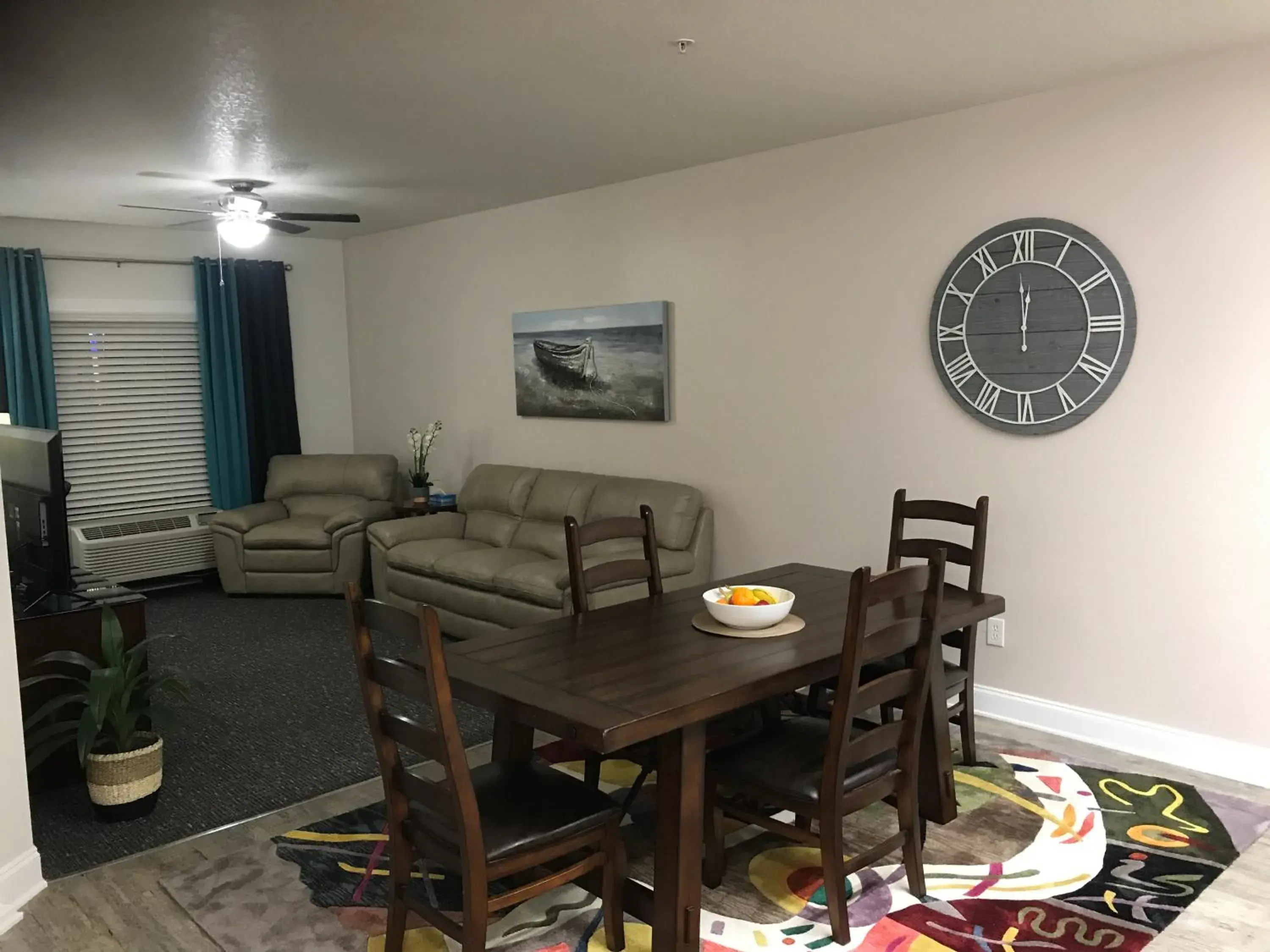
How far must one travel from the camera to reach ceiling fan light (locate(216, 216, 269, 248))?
→ 5.01m

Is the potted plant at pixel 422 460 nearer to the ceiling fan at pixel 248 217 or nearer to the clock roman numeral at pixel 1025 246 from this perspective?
the ceiling fan at pixel 248 217

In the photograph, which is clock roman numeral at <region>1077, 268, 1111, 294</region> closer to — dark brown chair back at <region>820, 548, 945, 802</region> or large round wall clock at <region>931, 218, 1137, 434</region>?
large round wall clock at <region>931, 218, 1137, 434</region>

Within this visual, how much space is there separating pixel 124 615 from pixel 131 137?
201cm

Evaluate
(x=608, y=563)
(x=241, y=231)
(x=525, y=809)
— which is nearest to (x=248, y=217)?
(x=241, y=231)

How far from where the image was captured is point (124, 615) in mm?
3941

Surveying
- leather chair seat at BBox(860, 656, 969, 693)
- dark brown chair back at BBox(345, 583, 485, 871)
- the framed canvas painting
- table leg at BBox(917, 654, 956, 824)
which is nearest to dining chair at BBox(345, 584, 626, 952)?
dark brown chair back at BBox(345, 583, 485, 871)

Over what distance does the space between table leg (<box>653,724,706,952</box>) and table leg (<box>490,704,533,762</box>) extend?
522 millimetres

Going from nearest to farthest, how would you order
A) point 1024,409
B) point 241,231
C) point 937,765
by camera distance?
1. point 937,765
2. point 1024,409
3. point 241,231

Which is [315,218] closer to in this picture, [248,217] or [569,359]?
[248,217]

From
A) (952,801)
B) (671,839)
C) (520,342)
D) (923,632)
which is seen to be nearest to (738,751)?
(671,839)

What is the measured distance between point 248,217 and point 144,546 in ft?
9.41

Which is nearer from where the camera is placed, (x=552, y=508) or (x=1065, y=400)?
(x=1065, y=400)

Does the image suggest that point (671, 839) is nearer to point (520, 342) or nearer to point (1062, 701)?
point (1062, 701)

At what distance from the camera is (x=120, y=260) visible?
6.80 meters
